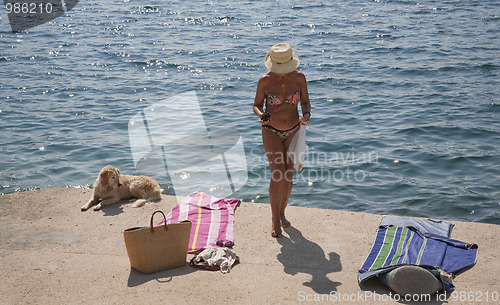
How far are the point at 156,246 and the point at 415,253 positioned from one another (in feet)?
9.22

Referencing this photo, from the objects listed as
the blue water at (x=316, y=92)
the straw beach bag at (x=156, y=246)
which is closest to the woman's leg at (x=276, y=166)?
the straw beach bag at (x=156, y=246)

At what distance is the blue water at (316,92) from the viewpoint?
10.4 m

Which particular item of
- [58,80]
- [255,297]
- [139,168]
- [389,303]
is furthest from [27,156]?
[389,303]

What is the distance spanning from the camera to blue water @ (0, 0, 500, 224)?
10.4m

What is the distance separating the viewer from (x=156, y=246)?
6145 mm

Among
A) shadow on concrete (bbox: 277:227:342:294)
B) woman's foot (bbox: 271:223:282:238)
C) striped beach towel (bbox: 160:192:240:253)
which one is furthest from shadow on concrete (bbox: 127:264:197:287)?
woman's foot (bbox: 271:223:282:238)

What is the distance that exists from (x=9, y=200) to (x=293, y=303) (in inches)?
192

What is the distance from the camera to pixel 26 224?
7.58 m

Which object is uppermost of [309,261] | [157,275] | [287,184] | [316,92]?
[287,184]

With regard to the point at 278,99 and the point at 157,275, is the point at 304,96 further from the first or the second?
the point at 157,275

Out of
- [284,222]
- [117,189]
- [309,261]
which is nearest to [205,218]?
[284,222]

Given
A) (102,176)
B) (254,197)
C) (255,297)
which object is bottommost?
(254,197)

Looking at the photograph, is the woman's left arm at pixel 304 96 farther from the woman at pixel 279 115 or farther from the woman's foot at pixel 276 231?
the woman's foot at pixel 276 231

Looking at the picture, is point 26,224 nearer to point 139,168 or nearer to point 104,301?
point 104,301
